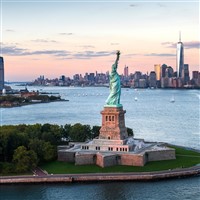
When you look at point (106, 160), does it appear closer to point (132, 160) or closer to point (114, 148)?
point (132, 160)

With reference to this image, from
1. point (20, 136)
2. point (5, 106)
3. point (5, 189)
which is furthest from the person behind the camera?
point (5, 106)

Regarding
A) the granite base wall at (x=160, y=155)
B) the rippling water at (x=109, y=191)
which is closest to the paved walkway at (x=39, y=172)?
the rippling water at (x=109, y=191)

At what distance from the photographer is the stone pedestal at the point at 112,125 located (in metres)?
37.0

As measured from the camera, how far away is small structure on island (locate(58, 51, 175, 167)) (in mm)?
34353

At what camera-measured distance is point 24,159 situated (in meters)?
32.3

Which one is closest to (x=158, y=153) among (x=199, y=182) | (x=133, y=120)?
(x=199, y=182)

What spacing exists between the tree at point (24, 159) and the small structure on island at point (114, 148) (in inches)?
131

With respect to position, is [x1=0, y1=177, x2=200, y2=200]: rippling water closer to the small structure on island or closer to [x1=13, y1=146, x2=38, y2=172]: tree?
[x1=13, y1=146, x2=38, y2=172]: tree

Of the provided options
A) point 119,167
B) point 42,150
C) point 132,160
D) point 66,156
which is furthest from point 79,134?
point 119,167

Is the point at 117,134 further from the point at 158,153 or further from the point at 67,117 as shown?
the point at 67,117

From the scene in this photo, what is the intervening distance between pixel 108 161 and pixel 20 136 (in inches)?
272

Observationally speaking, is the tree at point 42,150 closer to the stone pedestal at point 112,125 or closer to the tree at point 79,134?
the stone pedestal at point 112,125

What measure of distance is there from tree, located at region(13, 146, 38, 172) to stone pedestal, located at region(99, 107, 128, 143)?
6.48 m

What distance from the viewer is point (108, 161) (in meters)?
33.9
